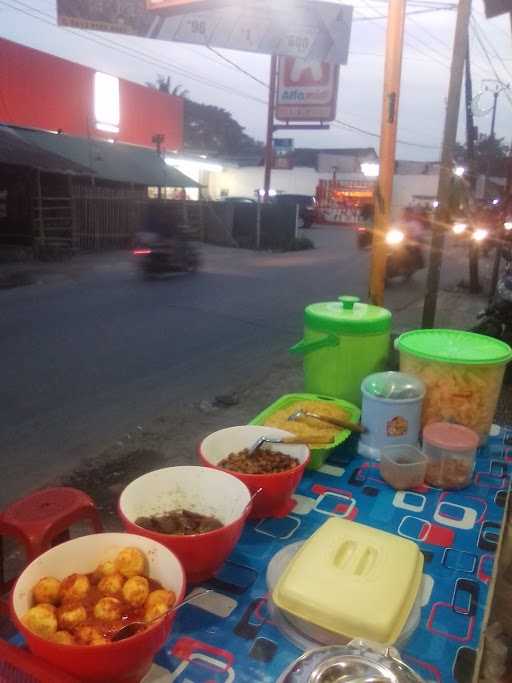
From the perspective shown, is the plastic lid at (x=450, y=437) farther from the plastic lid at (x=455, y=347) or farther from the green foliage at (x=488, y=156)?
the green foliage at (x=488, y=156)

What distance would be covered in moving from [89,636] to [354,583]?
1.93 feet

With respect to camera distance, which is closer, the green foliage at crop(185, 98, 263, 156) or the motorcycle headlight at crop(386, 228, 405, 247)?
the motorcycle headlight at crop(386, 228, 405, 247)

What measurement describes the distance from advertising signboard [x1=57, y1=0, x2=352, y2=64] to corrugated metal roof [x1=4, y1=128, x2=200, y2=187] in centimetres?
1265

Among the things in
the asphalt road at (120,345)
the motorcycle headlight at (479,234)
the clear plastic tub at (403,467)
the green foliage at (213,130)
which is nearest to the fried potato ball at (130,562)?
the clear plastic tub at (403,467)

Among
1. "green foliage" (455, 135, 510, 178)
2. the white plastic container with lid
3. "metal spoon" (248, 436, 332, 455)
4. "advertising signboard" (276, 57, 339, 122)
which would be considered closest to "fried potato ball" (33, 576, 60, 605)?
"metal spoon" (248, 436, 332, 455)

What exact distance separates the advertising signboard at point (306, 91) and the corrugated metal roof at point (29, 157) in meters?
6.67

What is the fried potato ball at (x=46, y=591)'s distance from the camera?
1258 millimetres

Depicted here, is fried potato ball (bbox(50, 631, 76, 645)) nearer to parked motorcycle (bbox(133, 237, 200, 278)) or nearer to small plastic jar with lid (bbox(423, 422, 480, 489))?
small plastic jar with lid (bbox(423, 422, 480, 489))

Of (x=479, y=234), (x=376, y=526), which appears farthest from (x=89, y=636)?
(x=479, y=234)

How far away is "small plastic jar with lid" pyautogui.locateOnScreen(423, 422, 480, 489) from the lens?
208 centimetres

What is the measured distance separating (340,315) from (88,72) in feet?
66.0

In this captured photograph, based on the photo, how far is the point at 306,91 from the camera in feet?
56.6

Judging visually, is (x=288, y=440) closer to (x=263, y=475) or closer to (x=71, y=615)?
(x=263, y=475)

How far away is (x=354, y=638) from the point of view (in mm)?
1236
